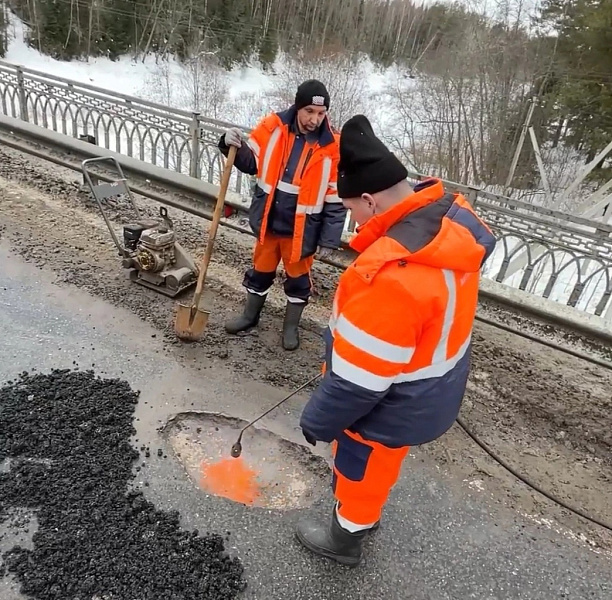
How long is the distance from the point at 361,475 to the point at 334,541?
1.45 ft

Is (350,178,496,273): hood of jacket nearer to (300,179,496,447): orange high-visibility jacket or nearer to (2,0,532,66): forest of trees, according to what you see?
(300,179,496,447): orange high-visibility jacket

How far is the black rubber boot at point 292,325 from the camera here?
3775 millimetres

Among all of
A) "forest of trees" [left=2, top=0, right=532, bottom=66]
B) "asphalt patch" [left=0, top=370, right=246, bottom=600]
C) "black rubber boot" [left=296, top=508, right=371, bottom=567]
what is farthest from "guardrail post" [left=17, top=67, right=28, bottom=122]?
"forest of trees" [left=2, top=0, right=532, bottom=66]

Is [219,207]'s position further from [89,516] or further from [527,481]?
[527,481]

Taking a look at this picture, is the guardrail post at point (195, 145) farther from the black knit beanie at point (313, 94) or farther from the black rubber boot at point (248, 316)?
the black knit beanie at point (313, 94)

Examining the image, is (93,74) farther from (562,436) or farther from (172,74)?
(562,436)

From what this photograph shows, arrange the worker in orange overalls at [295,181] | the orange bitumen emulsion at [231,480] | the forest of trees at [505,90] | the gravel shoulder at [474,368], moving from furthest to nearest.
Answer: the forest of trees at [505,90] → the worker in orange overalls at [295,181] → the gravel shoulder at [474,368] → the orange bitumen emulsion at [231,480]

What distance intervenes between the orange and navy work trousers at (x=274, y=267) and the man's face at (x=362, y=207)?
1736mm

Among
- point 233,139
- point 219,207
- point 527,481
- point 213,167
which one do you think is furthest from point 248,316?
point 213,167

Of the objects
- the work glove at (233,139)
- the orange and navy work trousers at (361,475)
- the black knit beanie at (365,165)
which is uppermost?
the black knit beanie at (365,165)

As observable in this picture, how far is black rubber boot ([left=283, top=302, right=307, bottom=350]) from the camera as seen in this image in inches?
149

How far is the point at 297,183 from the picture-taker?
131 inches

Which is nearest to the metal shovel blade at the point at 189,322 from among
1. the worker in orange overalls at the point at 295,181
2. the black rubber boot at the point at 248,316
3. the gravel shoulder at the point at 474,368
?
the gravel shoulder at the point at 474,368

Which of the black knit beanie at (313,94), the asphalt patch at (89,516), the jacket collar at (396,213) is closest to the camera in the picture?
the jacket collar at (396,213)
